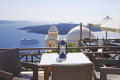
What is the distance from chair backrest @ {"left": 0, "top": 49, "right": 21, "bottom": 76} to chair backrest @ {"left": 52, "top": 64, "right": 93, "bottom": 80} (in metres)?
1.22

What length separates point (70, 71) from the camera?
7.67 feet

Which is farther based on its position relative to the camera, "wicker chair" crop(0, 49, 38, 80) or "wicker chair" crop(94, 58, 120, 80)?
"wicker chair" crop(0, 49, 38, 80)

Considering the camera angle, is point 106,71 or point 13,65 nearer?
point 106,71

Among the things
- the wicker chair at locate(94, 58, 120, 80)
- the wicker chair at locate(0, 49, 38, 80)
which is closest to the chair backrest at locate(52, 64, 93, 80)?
the wicker chair at locate(94, 58, 120, 80)

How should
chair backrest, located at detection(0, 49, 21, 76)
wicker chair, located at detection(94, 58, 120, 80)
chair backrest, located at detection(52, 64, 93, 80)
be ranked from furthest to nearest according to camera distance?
chair backrest, located at detection(0, 49, 21, 76)
wicker chair, located at detection(94, 58, 120, 80)
chair backrest, located at detection(52, 64, 93, 80)

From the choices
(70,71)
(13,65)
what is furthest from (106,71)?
(13,65)

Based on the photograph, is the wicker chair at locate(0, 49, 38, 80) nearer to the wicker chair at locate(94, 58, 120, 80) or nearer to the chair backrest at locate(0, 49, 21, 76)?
the chair backrest at locate(0, 49, 21, 76)

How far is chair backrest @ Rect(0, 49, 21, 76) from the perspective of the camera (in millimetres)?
3169

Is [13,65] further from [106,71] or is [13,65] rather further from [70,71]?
[106,71]

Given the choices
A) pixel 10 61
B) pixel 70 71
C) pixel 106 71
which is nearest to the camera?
pixel 70 71

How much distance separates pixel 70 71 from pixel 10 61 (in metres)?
1.48

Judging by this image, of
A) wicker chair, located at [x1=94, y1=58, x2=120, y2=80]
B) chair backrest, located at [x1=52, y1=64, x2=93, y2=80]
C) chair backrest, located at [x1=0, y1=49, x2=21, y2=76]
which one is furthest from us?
chair backrest, located at [x1=0, y1=49, x2=21, y2=76]

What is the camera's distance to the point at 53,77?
2355mm

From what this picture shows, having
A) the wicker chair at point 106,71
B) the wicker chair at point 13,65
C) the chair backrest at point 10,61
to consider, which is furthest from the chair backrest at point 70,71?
the chair backrest at point 10,61
